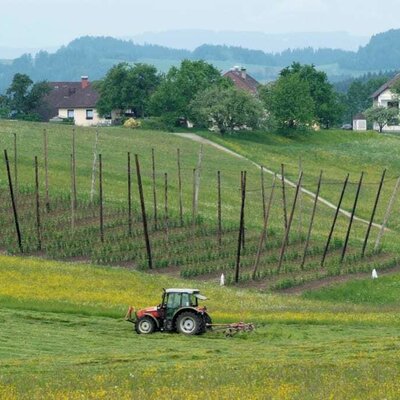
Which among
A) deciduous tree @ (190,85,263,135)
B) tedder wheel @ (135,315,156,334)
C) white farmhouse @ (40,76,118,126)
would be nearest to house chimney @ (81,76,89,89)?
white farmhouse @ (40,76,118,126)

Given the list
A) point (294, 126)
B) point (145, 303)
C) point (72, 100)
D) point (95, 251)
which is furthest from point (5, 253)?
point (72, 100)

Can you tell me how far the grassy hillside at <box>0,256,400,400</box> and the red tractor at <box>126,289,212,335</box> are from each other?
475 millimetres

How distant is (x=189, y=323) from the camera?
39.7 meters

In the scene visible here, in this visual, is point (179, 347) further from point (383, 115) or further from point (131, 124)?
point (383, 115)

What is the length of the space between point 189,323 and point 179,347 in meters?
3.37

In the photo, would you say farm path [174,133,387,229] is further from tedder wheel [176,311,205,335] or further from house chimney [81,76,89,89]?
house chimney [81,76,89,89]

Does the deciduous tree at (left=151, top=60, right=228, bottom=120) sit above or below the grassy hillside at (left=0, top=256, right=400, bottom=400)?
below

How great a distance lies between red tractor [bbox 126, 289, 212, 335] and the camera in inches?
1559

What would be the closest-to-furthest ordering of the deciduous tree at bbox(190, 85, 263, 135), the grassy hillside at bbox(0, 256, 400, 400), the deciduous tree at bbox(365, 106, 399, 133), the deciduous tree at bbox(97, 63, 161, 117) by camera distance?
1. the grassy hillside at bbox(0, 256, 400, 400)
2. the deciduous tree at bbox(190, 85, 263, 135)
3. the deciduous tree at bbox(97, 63, 161, 117)
4. the deciduous tree at bbox(365, 106, 399, 133)

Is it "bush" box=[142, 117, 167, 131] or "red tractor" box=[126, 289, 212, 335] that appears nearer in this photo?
"red tractor" box=[126, 289, 212, 335]

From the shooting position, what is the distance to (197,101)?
13650cm

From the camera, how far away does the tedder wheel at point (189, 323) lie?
1558 inches

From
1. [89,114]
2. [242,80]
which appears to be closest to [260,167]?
[89,114]

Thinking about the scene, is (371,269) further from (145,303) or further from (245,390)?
(245,390)
